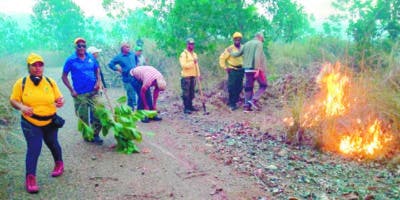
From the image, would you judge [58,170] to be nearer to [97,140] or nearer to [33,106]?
[33,106]

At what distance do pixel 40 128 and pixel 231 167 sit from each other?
2568 millimetres

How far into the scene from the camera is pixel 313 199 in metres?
3.94

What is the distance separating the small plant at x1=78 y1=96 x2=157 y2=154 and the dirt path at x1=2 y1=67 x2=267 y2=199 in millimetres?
181

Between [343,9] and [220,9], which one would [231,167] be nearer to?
[220,9]

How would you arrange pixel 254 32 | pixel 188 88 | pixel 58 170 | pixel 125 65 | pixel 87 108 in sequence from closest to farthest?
pixel 58 170 < pixel 87 108 < pixel 125 65 < pixel 188 88 < pixel 254 32

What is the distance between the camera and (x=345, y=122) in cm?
547

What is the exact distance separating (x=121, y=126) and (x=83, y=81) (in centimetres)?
99

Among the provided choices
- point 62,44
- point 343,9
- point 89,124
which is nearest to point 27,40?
point 62,44

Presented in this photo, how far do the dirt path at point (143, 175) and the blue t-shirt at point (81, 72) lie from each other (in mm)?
993

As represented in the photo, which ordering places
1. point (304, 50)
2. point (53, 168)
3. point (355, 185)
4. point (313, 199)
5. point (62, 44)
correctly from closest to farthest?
point (313, 199) → point (355, 185) → point (53, 168) → point (304, 50) → point (62, 44)

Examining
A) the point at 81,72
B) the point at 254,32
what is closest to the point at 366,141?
the point at 81,72

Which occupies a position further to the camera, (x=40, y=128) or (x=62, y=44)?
(x=62, y=44)

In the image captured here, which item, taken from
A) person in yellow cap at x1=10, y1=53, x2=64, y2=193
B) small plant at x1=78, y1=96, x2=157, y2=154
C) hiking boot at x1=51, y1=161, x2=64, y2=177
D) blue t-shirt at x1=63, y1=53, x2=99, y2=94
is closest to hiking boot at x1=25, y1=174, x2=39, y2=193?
person in yellow cap at x1=10, y1=53, x2=64, y2=193

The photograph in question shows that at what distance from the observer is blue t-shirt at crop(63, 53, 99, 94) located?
5.36m
